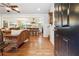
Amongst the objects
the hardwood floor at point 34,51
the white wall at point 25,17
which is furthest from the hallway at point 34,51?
the white wall at point 25,17

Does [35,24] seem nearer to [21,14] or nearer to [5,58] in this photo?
[21,14]

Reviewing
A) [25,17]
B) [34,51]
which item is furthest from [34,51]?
[25,17]

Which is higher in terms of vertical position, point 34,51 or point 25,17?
point 25,17

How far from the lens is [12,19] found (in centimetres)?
1129

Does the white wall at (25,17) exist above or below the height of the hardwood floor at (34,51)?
above

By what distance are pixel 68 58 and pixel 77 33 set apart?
0.27m

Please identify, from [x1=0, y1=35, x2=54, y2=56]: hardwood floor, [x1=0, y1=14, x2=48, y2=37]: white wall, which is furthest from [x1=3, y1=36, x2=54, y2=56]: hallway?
[x1=0, y1=14, x2=48, y2=37]: white wall

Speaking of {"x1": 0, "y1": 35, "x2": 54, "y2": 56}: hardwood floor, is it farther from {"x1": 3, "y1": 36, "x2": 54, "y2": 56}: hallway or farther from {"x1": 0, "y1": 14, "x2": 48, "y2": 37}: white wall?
{"x1": 0, "y1": 14, "x2": 48, "y2": 37}: white wall

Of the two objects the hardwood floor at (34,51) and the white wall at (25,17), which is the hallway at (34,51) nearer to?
the hardwood floor at (34,51)

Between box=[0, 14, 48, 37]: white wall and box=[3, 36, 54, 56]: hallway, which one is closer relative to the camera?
box=[3, 36, 54, 56]: hallway

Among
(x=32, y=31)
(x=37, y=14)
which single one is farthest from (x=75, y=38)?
(x=32, y=31)

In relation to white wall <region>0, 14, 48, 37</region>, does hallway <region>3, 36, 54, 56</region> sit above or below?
below

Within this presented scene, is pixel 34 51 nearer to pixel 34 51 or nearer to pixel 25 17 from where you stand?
pixel 34 51

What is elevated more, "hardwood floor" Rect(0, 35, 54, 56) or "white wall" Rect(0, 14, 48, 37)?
"white wall" Rect(0, 14, 48, 37)
